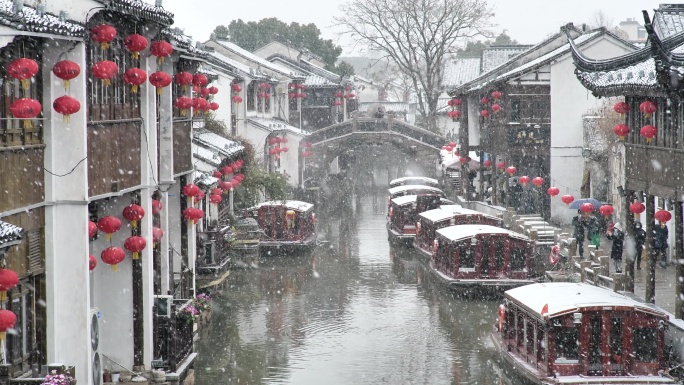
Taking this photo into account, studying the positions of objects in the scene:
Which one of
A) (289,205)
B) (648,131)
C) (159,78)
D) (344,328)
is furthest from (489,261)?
(159,78)

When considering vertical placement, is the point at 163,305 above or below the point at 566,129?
below

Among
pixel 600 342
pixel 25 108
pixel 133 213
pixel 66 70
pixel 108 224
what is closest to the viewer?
pixel 25 108

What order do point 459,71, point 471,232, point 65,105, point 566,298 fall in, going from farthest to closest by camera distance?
point 459,71
point 471,232
point 566,298
point 65,105

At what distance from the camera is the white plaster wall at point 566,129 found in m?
45.7

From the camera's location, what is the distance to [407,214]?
45781mm

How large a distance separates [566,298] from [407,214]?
2570 cm

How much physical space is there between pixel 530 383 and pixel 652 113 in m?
6.88

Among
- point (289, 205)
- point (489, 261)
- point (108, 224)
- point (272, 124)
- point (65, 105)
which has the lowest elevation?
point (489, 261)

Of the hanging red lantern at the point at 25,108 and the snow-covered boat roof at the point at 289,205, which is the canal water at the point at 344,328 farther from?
the hanging red lantern at the point at 25,108

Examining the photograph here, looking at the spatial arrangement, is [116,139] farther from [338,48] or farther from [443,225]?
[338,48]

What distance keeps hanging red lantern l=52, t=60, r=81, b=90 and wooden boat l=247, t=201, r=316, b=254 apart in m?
27.1

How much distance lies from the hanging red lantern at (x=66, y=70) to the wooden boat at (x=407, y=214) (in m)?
30.7

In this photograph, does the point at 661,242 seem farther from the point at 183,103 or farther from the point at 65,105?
the point at 65,105

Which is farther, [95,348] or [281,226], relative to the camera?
[281,226]
